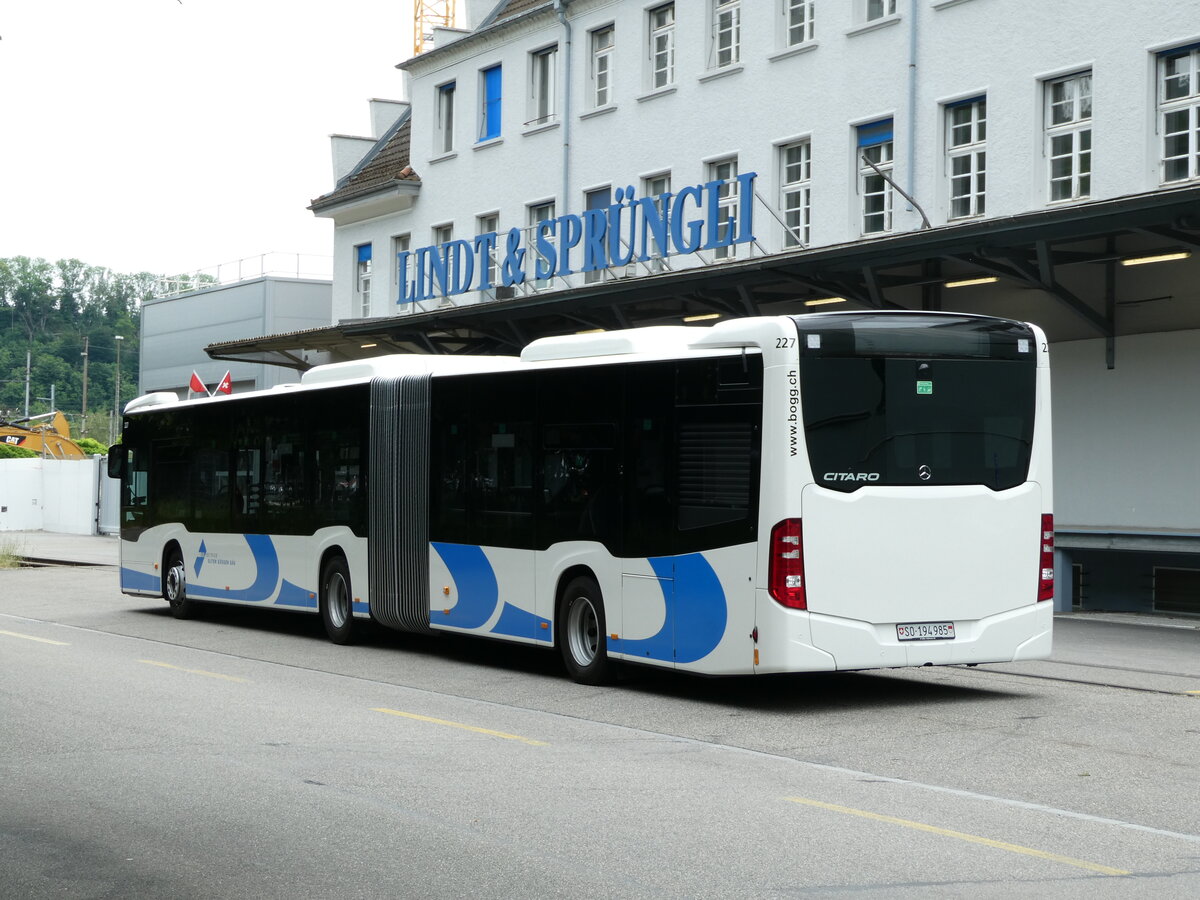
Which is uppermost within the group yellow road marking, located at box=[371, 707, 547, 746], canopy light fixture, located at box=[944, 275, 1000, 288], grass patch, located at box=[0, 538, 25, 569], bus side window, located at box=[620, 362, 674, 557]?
canopy light fixture, located at box=[944, 275, 1000, 288]

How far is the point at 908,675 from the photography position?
14.2 m

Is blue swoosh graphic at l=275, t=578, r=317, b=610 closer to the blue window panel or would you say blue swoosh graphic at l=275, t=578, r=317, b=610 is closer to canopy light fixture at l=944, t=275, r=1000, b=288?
canopy light fixture at l=944, t=275, r=1000, b=288

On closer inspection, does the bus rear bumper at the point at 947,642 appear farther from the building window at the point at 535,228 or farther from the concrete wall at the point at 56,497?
the concrete wall at the point at 56,497

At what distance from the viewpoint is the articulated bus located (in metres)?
11.5

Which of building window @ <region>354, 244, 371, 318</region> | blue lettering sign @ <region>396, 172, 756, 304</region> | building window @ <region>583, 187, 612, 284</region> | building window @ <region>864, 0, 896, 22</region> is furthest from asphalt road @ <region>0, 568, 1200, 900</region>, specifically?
building window @ <region>354, 244, 371, 318</region>

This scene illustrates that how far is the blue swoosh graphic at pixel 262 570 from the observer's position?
18.6 meters

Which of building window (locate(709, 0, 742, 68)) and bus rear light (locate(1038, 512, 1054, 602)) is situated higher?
building window (locate(709, 0, 742, 68))

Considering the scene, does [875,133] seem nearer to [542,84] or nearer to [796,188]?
[796,188]

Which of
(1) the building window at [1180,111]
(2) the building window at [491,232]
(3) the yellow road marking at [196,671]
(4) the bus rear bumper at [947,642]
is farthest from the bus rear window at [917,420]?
(2) the building window at [491,232]

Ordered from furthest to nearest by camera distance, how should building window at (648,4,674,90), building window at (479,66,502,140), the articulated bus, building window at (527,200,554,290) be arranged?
building window at (479,66,502,140) < building window at (527,200,554,290) < building window at (648,4,674,90) < the articulated bus

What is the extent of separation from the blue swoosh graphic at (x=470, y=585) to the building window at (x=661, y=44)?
16227mm

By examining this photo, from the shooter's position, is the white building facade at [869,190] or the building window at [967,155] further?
the building window at [967,155]

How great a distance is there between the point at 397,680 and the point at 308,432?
4793mm

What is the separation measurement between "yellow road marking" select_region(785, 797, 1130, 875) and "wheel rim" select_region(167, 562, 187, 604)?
1416 centimetres
